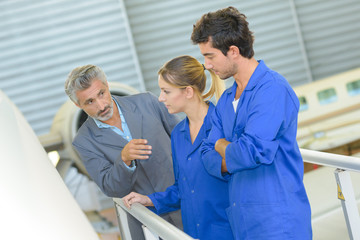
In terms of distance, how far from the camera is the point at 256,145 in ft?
4.86

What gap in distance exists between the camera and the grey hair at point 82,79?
2148 millimetres

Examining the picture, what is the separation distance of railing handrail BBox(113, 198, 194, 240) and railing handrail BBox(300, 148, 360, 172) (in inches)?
24.8

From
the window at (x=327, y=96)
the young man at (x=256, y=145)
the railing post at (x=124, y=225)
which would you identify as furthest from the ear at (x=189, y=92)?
the window at (x=327, y=96)

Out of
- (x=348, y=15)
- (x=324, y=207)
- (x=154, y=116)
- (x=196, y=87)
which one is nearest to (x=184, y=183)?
(x=196, y=87)

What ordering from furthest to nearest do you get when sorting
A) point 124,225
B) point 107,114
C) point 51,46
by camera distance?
point 51,46, point 107,114, point 124,225

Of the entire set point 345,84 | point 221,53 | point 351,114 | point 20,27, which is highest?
point 20,27

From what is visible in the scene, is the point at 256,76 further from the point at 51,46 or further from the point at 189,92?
the point at 51,46

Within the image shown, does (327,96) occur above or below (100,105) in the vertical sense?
below

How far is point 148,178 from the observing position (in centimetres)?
230

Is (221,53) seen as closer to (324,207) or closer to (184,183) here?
(184,183)

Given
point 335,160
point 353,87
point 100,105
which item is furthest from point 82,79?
point 353,87

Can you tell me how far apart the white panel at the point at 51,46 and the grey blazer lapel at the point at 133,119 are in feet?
16.5

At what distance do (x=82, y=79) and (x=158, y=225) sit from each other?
0.92m

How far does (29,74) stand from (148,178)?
535 cm
